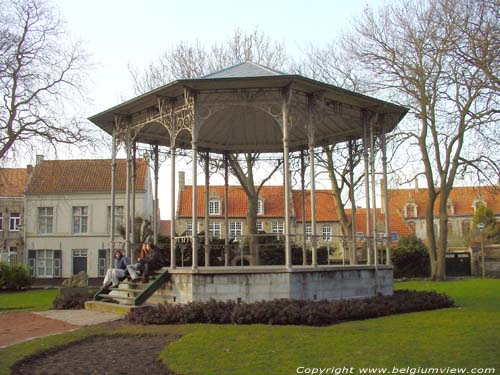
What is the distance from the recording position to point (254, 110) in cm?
1802

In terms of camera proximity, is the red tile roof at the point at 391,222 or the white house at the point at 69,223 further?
the red tile roof at the point at 391,222

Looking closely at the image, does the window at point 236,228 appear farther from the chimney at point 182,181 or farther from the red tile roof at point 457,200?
the red tile roof at point 457,200

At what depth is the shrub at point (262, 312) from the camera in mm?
11875

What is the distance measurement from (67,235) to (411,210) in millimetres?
45244

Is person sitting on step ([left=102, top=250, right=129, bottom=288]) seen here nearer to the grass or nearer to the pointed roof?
the grass

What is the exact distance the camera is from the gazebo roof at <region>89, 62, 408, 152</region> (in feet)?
46.5

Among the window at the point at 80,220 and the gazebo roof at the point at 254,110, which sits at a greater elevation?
the gazebo roof at the point at 254,110

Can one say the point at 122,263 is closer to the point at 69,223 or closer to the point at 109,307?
the point at 109,307

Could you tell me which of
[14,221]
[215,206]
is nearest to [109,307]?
[14,221]

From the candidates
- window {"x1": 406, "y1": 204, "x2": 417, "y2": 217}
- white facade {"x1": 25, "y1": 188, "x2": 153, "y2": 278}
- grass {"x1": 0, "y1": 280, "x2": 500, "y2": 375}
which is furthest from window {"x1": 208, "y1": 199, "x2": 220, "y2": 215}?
grass {"x1": 0, "y1": 280, "x2": 500, "y2": 375}

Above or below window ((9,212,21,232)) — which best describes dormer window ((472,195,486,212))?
above

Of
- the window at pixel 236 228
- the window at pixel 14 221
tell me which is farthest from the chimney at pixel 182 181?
the window at pixel 14 221

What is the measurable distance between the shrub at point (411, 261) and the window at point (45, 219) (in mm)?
29980

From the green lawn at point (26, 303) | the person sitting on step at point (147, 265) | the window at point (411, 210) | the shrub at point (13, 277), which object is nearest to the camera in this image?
the person sitting on step at point (147, 265)
